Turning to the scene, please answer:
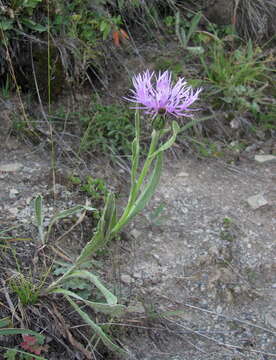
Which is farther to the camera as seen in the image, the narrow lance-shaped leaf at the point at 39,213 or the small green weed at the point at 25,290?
the narrow lance-shaped leaf at the point at 39,213

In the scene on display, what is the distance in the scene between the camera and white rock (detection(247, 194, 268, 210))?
3.14m

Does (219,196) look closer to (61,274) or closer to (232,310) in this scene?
(232,310)

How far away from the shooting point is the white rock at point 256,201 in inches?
123

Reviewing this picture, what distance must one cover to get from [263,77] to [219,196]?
114 cm

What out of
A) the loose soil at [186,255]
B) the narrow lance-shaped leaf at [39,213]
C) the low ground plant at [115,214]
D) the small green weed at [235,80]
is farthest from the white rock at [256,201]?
the narrow lance-shaped leaf at [39,213]

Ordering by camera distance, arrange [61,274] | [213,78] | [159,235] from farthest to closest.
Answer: [213,78] → [159,235] → [61,274]

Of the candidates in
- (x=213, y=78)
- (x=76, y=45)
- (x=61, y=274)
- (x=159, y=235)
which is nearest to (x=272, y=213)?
(x=159, y=235)

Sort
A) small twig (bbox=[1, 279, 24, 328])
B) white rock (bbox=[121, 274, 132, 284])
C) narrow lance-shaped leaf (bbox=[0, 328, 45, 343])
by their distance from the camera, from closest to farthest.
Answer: narrow lance-shaped leaf (bbox=[0, 328, 45, 343]), small twig (bbox=[1, 279, 24, 328]), white rock (bbox=[121, 274, 132, 284])

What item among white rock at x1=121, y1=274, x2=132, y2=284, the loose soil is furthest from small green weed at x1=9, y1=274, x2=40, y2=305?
white rock at x1=121, y1=274, x2=132, y2=284

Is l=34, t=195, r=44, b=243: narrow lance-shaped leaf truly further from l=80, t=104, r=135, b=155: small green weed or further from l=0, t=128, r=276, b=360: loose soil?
l=80, t=104, r=135, b=155: small green weed

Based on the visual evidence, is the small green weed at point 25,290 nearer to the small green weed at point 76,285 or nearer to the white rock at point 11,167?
the small green weed at point 76,285

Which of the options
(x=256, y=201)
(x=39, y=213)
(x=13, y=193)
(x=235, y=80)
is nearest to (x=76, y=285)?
(x=39, y=213)

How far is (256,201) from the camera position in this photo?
10.4 ft

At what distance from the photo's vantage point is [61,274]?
7.80 ft
